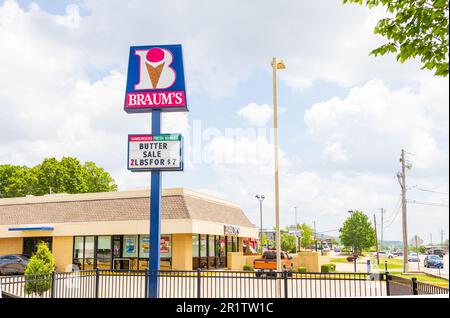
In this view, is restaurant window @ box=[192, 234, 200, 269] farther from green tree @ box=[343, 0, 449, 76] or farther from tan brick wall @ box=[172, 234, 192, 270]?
green tree @ box=[343, 0, 449, 76]

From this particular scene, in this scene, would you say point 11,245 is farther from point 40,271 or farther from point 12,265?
point 40,271

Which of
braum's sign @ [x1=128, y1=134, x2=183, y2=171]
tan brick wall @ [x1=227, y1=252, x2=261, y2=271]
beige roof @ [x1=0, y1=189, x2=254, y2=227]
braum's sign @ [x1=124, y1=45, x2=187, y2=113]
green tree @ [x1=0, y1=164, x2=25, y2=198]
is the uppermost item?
green tree @ [x1=0, y1=164, x2=25, y2=198]

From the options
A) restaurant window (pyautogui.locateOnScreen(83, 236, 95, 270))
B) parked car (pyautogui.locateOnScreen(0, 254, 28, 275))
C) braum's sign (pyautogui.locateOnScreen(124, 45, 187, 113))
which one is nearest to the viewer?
braum's sign (pyautogui.locateOnScreen(124, 45, 187, 113))

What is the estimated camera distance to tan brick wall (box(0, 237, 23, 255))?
131ft

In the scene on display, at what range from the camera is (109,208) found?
3703 cm

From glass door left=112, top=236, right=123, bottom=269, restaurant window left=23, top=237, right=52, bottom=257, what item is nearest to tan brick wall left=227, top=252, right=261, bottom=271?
glass door left=112, top=236, right=123, bottom=269

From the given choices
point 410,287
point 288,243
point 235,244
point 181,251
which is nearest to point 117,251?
point 181,251

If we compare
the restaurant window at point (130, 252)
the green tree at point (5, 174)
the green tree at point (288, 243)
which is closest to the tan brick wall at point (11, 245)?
the restaurant window at point (130, 252)

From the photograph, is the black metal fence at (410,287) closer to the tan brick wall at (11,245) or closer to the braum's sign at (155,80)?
the braum's sign at (155,80)

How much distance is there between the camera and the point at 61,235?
122 ft

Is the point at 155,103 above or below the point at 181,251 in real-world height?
above

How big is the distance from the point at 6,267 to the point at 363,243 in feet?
218

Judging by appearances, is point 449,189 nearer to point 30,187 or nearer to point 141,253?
point 141,253

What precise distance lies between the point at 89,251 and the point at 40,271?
1498cm
